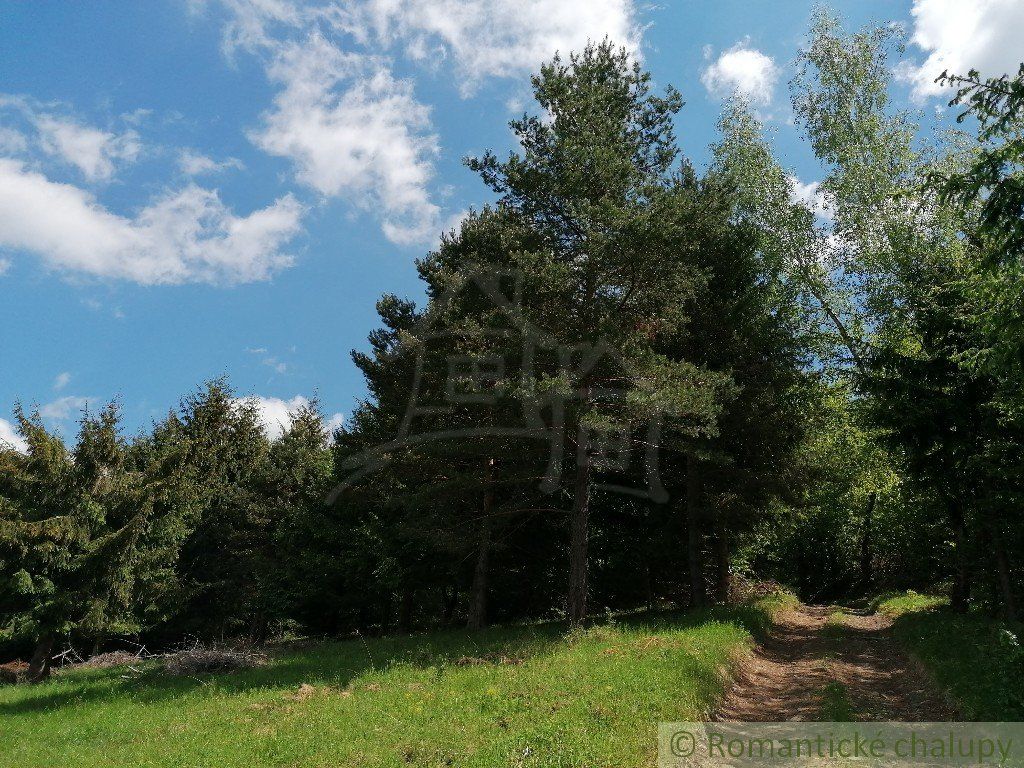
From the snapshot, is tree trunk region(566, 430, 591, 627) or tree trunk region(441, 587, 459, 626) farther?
tree trunk region(441, 587, 459, 626)

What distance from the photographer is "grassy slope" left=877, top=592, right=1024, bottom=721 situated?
7898 mm

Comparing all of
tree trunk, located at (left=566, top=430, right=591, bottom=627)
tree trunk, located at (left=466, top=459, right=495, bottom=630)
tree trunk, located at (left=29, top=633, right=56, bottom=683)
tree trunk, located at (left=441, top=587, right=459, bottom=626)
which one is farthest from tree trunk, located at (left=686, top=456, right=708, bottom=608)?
tree trunk, located at (left=29, top=633, right=56, bottom=683)

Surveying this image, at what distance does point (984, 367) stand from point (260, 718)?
43.4ft

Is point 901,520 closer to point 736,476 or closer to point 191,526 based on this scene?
point 736,476

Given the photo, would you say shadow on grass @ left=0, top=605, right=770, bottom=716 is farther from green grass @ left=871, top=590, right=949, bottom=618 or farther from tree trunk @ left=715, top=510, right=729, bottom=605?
green grass @ left=871, top=590, right=949, bottom=618

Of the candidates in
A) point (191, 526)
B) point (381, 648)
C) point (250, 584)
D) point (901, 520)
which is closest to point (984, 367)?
point (381, 648)

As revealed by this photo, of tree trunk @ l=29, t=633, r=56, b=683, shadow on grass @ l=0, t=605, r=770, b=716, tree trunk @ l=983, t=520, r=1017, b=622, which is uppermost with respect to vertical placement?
tree trunk @ l=983, t=520, r=1017, b=622

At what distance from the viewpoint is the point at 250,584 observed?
3120cm

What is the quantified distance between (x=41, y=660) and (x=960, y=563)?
28926 millimetres

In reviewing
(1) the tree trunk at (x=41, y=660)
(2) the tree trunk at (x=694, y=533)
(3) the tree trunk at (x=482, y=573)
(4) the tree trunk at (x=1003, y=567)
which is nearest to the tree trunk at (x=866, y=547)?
(2) the tree trunk at (x=694, y=533)

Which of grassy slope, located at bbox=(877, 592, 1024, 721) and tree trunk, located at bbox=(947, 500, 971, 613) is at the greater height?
tree trunk, located at bbox=(947, 500, 971, 613)

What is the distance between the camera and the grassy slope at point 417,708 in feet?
24.9

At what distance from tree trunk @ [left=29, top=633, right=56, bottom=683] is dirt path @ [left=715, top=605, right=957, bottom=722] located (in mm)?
21964

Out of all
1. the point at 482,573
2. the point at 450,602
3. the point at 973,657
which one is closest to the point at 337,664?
the point at 482,573
